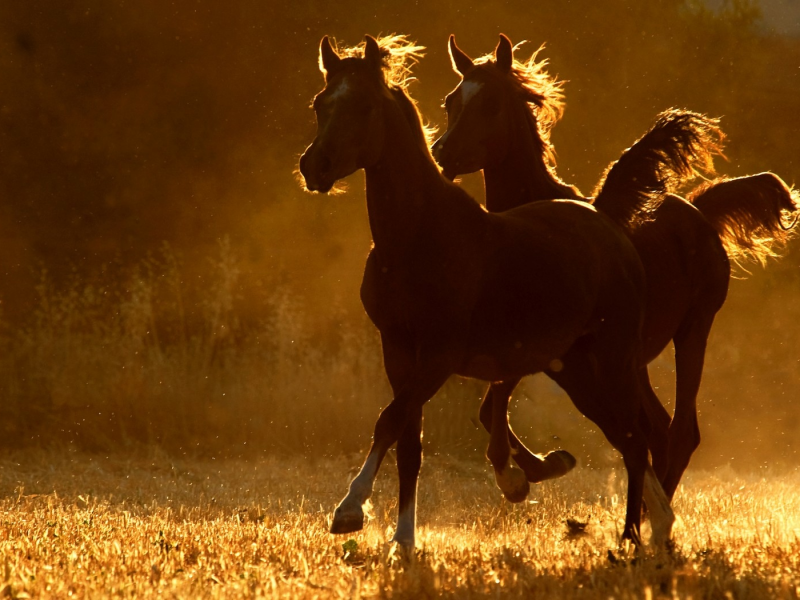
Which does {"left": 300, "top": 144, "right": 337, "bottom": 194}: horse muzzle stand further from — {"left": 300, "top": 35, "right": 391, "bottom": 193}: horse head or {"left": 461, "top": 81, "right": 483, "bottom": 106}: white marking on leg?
{"left": 461, "top": 81, "right": 483, "bottom": 106}: white marking on leg

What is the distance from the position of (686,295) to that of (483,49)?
21.7 feet

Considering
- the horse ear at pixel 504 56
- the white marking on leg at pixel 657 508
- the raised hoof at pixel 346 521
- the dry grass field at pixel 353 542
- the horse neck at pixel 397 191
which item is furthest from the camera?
the horse ear at pixel 504 56

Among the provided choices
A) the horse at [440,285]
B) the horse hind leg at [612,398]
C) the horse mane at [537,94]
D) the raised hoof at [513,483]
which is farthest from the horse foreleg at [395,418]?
the horse mane at [537,94]

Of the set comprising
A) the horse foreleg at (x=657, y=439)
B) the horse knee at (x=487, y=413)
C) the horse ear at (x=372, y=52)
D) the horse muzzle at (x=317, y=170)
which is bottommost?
the horse foreleg at (x=657, y=439)

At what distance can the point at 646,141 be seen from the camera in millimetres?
7184

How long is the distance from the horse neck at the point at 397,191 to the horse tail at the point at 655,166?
190 cm

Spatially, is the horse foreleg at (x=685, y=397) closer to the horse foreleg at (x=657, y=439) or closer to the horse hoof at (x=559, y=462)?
the horse foreleg at (x=657, y=439)

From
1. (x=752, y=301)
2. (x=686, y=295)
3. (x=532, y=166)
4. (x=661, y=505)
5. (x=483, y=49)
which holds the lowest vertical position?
(x=661, y=505)

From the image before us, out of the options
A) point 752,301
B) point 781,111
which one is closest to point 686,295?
point 752,301

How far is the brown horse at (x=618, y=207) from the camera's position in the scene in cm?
693

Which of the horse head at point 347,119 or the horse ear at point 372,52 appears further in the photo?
the horse ear at point 372,52

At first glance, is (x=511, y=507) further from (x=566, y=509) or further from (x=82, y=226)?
(x=82, y=226)

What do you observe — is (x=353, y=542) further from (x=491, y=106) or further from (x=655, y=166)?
(x=655, y=166)

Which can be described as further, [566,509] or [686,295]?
[566,509]
